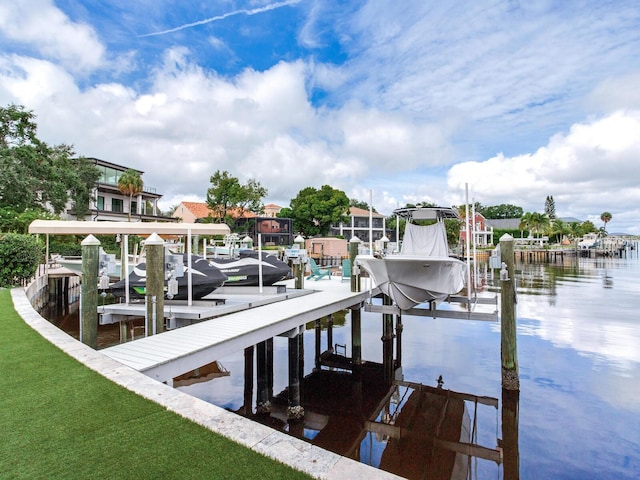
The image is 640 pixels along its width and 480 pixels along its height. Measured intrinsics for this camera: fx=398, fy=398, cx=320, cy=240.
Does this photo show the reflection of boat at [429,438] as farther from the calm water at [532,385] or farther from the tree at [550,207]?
the tree at [550,207]

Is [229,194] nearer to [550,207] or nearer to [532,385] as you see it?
[532,385]

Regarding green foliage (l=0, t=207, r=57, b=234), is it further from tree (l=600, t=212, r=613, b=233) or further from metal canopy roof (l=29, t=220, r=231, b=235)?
tree (l=600, t=212, r=613, b=233)

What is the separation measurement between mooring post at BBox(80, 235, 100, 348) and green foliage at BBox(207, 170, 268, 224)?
37570 millimetres

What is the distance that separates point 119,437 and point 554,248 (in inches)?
3309

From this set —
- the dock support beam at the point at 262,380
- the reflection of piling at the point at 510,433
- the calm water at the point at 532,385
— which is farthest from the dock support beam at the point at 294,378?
the reflection of piling at the point at 510,433

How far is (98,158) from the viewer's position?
3847 cm

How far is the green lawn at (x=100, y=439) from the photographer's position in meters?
2.72

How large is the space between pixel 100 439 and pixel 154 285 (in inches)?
147

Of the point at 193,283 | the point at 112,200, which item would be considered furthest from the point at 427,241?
the point at 112,200

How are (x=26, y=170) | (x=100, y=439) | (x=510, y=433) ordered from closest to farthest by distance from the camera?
(x=100, y=439) < (x=510, y=433) < (x=26, y=170)

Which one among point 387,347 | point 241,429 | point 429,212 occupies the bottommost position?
point 387,347

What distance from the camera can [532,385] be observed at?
387 inches

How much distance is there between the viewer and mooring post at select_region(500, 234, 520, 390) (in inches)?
337

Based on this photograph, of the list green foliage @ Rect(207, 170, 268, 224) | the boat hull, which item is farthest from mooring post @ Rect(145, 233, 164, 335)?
green foliage @ Rect(207, 170, 268, 224)
